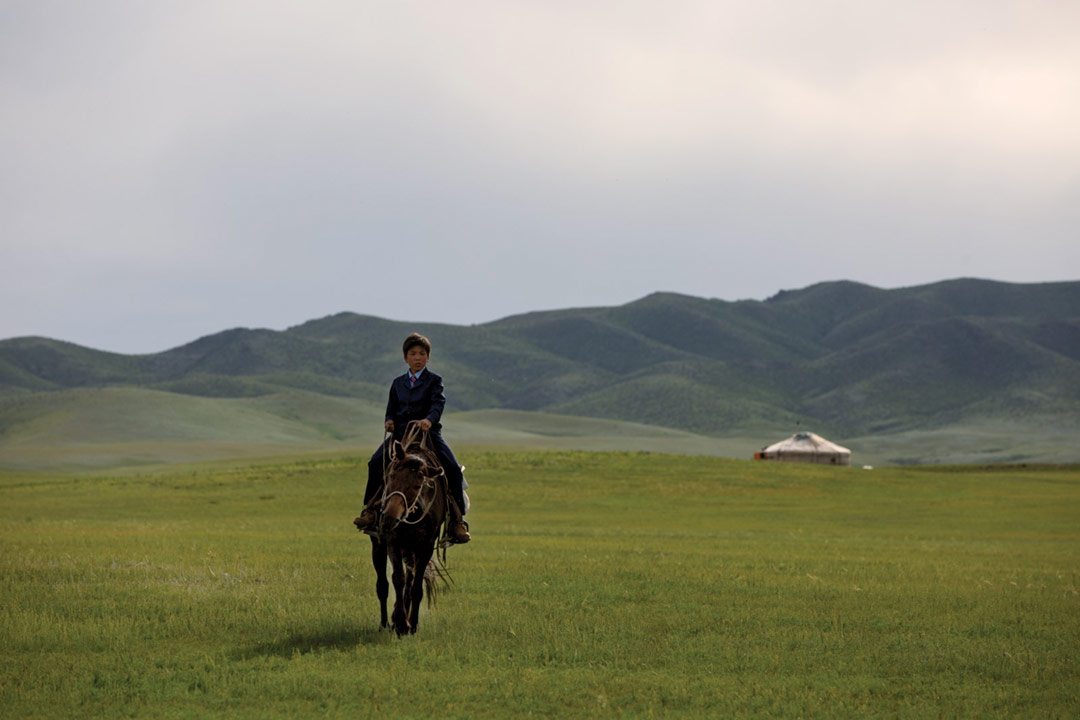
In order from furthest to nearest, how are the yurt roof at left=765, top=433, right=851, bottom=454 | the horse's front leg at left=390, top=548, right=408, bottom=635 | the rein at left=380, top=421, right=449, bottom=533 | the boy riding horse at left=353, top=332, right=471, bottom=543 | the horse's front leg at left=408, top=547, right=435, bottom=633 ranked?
the yurt roof at left=765, top=433, right=851, bottom=454, the boy riding horse at left=353, top=332, right=471, bottom=543, the horse's front leg at left=408, top=547, right=435, bottom=633, the horse's front leg at left=390, top=548, right=408, bottom=635, the rein at left=380, top=421, right=449, bottom=533

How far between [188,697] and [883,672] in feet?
21.2

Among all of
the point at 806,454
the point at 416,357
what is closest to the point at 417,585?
the point at 416,357

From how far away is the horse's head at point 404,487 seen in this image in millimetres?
10922

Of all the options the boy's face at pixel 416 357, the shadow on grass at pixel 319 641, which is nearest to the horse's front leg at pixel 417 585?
the shadow on grass at pixel 319 641

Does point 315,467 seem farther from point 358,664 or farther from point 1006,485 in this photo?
point 358,664

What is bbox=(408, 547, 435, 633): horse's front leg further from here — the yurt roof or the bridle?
the yurt roof

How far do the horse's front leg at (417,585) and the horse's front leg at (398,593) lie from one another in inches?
3.5

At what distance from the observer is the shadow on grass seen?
1092cm

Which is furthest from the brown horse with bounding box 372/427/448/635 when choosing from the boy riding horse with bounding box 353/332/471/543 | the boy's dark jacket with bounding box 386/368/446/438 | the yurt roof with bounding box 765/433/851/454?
the yurt roof with bounding box 765/433/851/454

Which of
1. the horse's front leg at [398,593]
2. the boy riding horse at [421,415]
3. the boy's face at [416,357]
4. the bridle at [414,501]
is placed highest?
the boy's face at [416,357]

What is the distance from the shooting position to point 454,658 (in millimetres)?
10742

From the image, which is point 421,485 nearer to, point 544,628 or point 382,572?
point 382,572

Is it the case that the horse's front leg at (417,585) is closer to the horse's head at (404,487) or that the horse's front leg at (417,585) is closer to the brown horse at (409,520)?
the brown horse at (409,520)

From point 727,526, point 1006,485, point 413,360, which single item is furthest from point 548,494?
point 413,360
